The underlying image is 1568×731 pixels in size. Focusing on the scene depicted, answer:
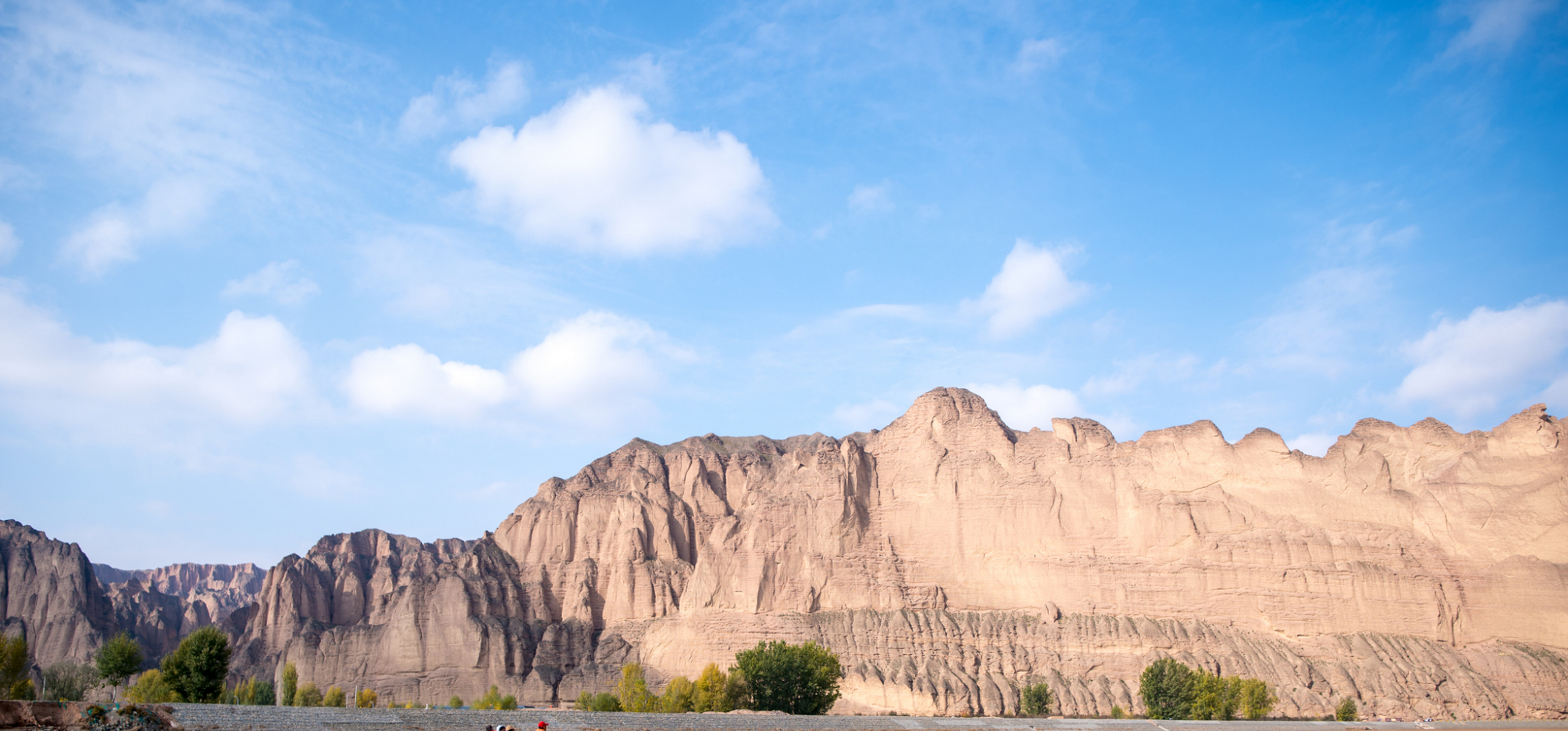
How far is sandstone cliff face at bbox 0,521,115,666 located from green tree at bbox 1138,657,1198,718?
10422 centimetres

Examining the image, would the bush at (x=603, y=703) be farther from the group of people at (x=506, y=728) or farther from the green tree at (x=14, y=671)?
the group of people at (x=506, y=728)

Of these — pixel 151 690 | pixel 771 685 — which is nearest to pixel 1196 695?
pixel 771 685

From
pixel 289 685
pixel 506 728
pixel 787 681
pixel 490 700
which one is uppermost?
pixel 506 728

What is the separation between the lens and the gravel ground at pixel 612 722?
36.8 metres

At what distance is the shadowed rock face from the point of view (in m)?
83.8

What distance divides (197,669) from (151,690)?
14160 millimetres

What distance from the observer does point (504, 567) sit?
389 ft

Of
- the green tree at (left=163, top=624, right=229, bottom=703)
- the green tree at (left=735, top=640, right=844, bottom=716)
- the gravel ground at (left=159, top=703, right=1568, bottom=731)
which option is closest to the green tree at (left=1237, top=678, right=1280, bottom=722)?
the gravel ground at (left=159, top=703, right=1568, bottom=731)

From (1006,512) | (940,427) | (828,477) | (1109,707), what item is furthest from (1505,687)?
(828,477)

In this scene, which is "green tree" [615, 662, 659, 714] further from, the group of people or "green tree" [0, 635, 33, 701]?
"green tree" [0, 635, 33, 701]

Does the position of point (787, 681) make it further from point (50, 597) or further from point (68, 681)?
point (50, 597)

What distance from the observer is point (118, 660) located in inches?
2463

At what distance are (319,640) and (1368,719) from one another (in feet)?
313

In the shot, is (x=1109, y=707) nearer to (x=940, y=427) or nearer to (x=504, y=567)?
(x=940, y=427)
